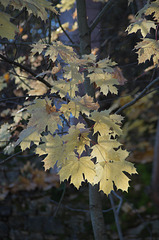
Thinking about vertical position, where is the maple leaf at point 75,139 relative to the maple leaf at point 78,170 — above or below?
above

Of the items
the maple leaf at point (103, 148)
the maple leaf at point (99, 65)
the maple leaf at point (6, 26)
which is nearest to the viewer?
the maple leaf at point (6, 26)

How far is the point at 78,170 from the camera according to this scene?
1204 millimetres

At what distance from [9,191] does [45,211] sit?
71cm

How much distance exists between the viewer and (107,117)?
4.20 feet

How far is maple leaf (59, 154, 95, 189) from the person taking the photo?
3.91ft

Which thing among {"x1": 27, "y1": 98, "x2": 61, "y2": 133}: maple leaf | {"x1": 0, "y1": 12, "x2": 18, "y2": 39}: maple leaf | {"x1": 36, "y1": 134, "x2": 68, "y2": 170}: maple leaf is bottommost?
{"x1": 36, "y1": 134, "x2": 68, "y2": 170}: maple leaf

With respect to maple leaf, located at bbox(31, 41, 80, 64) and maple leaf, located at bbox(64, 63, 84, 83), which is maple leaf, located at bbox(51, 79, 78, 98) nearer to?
maple leaf, located at bbox(64, 63, 84, 83)

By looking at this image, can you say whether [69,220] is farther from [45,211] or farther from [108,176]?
[108,176]

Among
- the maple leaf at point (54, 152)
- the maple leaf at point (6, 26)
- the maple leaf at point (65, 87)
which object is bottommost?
the maple leaf at point (54, 152)

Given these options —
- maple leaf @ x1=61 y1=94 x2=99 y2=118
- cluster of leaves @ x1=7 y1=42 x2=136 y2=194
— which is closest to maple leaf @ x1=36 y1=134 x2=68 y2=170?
cluster of leaves @ x1=7 y1=42 x2=136 y2=194

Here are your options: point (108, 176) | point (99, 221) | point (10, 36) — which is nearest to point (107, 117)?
point (108, 176)

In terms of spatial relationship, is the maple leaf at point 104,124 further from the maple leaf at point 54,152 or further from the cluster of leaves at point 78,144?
the maple leaf at point 54,152

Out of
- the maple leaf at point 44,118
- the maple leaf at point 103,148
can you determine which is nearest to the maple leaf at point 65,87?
the maple leaf at point 44,118

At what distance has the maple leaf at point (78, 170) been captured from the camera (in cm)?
119
